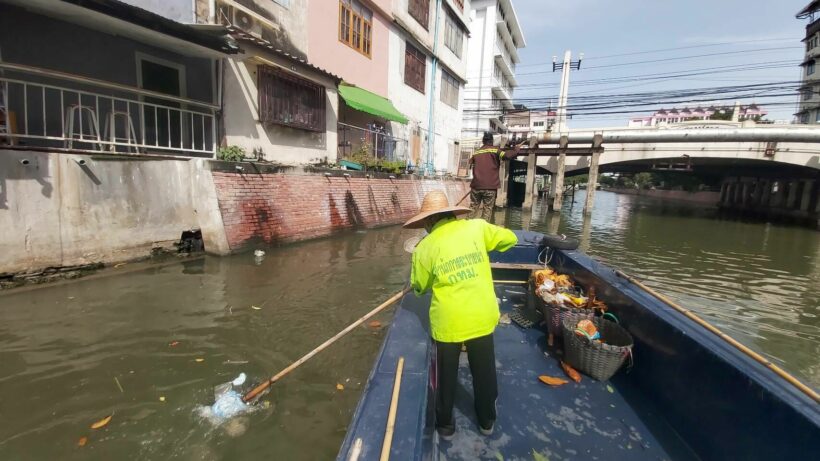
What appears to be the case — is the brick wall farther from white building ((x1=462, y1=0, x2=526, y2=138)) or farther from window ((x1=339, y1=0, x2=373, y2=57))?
white building ((x1=462, y1=0, x2=526, y2=138))

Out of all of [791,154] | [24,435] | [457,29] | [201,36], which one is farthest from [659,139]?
[24,435]

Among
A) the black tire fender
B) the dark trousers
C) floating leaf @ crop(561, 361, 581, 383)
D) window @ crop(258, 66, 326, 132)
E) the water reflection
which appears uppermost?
window @ crop(258, 66, 326, 132)

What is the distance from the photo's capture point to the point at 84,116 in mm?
6891

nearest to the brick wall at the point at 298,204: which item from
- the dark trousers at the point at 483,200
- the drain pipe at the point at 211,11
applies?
the drain pipe at the point at 211,11

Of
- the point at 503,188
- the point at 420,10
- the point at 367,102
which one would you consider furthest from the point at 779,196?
the point at 367,102

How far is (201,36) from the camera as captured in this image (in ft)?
23.2

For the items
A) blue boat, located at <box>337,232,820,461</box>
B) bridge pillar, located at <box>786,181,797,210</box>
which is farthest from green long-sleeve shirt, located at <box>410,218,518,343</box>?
bridge pillar, located at <box>786,181,797,210</box>

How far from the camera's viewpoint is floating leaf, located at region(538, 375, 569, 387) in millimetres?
2994

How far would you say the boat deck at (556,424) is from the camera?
2.30 m

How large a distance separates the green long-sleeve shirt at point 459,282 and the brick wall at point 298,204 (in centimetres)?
626

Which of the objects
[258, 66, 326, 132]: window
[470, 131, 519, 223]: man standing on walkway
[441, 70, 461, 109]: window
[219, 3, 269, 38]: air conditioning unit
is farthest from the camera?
[441, 70, 461, 109]: window

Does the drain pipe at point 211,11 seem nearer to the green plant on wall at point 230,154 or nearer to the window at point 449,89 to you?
the green plant on wall at point 230,154

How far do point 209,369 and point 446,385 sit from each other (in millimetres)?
2514

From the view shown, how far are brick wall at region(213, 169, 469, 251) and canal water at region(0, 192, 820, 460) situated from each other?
55cm
